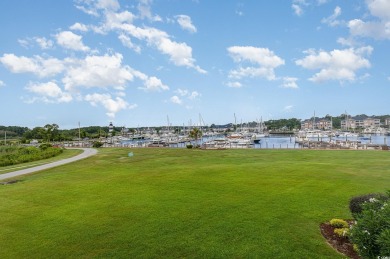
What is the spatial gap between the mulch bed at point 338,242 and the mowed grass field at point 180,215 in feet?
0.95

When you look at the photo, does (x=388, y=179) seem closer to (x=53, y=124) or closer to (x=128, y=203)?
(x=128, y=203)

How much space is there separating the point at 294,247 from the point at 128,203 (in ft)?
28.4

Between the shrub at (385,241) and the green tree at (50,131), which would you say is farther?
the green tree at (50,131)

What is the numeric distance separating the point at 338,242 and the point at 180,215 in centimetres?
623

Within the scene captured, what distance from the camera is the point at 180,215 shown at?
42.1 ft

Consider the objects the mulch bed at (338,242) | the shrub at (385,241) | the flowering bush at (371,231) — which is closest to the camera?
the shrub at (385,241)

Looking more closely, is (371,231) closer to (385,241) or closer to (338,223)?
(385,241)

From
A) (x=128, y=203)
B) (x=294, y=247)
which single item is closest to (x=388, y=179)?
(x=294, y=247)

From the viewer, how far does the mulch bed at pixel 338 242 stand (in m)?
9.39

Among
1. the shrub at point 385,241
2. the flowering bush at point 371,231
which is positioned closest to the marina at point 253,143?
the flowering bush at point 371,231

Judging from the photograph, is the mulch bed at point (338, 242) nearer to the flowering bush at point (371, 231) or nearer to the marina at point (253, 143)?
the flowering bush at point (371, 231)

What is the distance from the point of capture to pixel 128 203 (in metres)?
15.1

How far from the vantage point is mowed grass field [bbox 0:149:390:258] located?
384 inches

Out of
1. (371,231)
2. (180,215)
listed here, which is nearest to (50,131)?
(180,215)
